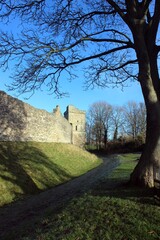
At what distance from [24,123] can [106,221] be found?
18693 millimetres

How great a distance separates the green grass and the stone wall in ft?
46.4

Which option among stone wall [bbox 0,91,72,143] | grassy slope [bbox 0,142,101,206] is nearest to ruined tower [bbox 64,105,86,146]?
stone wall [bbox 0,91,72,143]

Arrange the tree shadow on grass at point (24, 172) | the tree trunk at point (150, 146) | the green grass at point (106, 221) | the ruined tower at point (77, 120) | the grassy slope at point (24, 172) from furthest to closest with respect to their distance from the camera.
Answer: the ruined tower at point (77, 120)
the tree shadow on grass at point (24, 172)
the grassy slope at point (24, 172)
the tree trunk at point (150, 146)
the green grass at point (106, 221)

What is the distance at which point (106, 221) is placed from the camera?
555cm

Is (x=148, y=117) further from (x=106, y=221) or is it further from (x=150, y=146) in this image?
(x=106, y=221)

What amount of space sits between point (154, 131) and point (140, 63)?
7.11 feet

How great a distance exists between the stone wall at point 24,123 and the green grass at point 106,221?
14.1 m

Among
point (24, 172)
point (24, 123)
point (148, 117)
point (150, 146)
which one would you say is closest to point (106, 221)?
point (150, 146)

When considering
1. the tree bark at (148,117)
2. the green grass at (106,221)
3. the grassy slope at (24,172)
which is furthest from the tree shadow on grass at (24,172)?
the tree bark at (148,117)

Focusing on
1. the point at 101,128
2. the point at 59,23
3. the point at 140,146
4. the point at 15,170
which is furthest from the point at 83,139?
the point at 59,23

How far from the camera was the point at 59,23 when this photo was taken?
10.7 meters

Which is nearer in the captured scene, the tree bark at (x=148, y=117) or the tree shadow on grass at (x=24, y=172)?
the tree bark at (x=148, y=117)

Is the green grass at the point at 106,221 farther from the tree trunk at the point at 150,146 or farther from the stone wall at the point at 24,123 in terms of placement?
the stone wall at the point at 24,123

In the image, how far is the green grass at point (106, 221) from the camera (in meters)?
5.00
